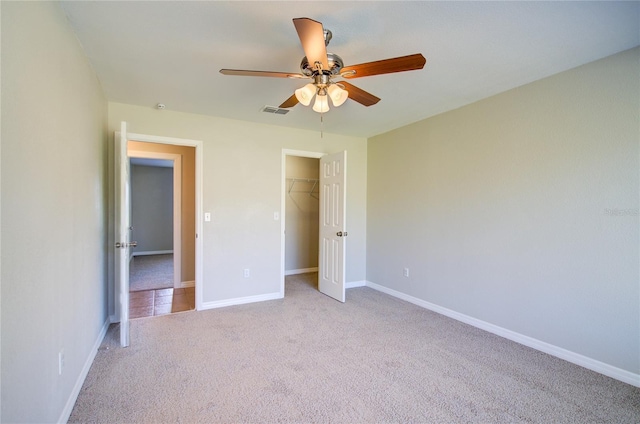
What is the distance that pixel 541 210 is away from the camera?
2.76m

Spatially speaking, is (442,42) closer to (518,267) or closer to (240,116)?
(518,267)

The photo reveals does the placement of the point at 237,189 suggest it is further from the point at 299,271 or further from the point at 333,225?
the point at 299,271

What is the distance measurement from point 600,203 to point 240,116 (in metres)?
3.67

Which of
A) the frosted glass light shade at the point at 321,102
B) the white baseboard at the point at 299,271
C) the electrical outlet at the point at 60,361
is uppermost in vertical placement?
the frosted glass light shade at the point at 321,102

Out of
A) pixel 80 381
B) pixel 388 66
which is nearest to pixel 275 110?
pixel 388 66

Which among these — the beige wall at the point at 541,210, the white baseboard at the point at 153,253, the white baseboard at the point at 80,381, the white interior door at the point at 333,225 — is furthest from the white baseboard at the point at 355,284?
the white baseboard at the point at 153,253

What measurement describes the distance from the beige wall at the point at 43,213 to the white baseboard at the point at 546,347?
3491 mm

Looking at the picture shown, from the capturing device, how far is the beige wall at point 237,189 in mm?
3732

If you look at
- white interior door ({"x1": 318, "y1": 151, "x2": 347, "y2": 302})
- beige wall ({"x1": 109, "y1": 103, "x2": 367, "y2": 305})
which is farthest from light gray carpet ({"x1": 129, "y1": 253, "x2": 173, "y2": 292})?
white interior door ({"x1": 318, "y1": 151, "x2": 347, "y2": 302})

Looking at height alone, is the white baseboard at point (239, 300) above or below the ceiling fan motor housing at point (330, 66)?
below

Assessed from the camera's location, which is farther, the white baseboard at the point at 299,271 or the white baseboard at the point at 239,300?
the white baseboard at the point at 299,271

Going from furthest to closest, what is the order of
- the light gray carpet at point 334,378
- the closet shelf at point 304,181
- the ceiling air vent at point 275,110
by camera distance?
the closet shelf at point 304,181 → the ceiling air vent at point 275,110 → the light gray carpet at point 334,378

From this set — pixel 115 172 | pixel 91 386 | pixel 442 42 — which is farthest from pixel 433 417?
pixel 115 172

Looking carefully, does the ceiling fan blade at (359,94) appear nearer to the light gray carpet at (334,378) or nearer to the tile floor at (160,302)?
the light gray carpet at (334,378)
